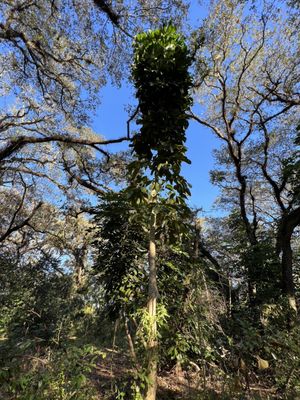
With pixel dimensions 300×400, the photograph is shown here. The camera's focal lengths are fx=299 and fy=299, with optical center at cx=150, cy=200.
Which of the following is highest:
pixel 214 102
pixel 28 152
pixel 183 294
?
pixel 214 102

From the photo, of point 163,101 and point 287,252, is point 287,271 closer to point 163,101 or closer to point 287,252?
point 287,252

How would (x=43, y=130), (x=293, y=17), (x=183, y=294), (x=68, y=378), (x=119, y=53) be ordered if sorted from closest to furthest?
(x=68, y=378)
(x=183, y=294)
(x=293, y=17)
(x=119, y=53)
(x=43, y=130)

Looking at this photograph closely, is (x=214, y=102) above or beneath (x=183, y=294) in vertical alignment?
above

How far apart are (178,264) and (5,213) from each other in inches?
425

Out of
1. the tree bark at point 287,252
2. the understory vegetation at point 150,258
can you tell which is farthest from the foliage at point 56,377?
the tree bark at point 287,252

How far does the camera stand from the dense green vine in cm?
323

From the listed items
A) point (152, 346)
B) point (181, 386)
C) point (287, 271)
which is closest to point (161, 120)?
point (152, 346)

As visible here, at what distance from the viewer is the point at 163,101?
3328 mm

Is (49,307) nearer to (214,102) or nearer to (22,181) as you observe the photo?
(22,181)

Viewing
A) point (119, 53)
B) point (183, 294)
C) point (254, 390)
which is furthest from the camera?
point (119, 53)

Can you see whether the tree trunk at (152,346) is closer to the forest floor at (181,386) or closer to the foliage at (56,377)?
the forest floor at (181,386)

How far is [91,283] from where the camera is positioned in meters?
4.40

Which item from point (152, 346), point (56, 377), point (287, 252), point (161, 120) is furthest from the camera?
point (287, 252)

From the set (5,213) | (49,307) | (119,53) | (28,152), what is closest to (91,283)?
(49,307)
